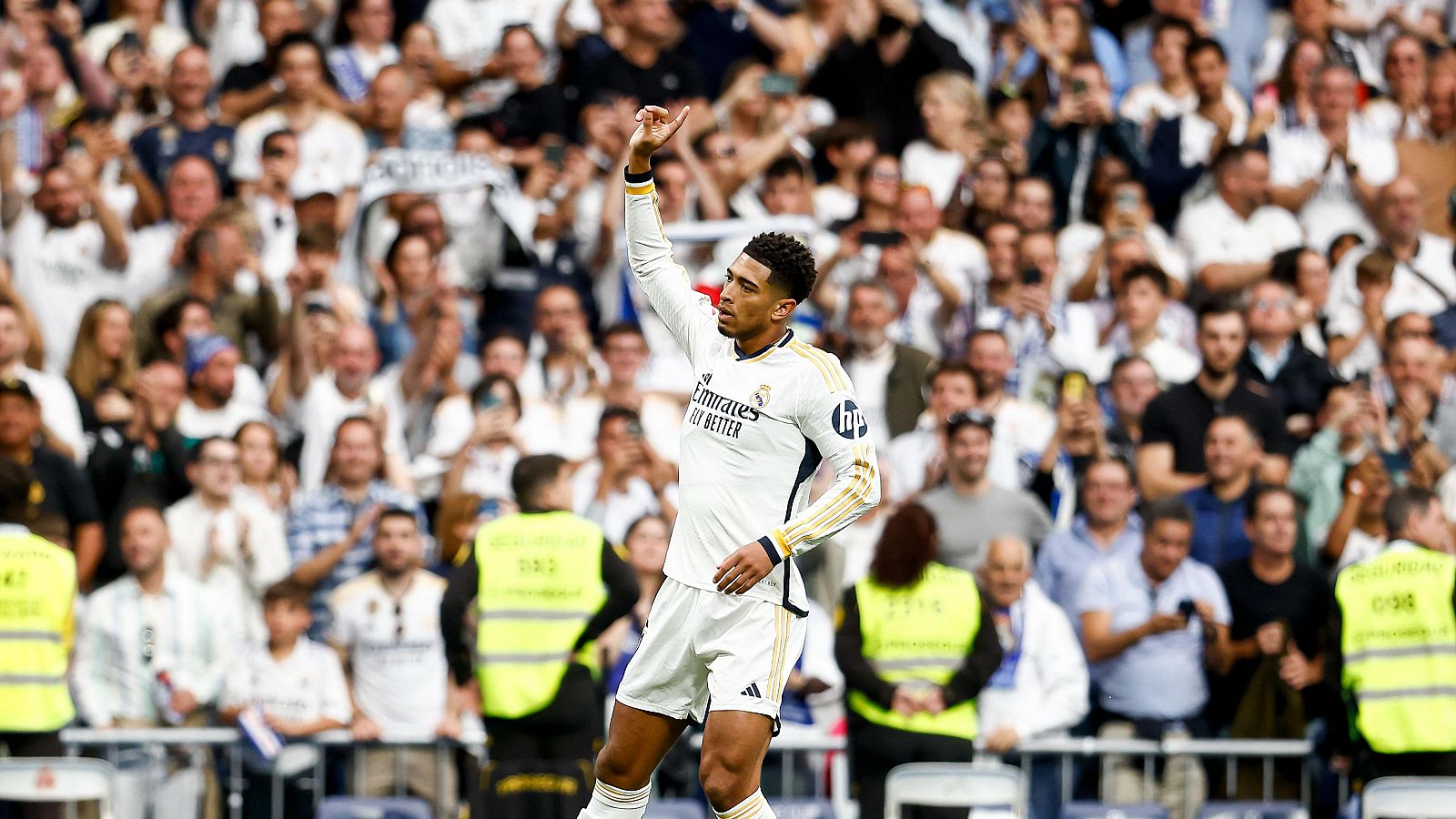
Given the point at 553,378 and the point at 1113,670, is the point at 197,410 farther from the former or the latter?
the point at 1113,670

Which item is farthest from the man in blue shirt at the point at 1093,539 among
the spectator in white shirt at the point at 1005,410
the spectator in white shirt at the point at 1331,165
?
the spectator in white shirt at the point at 1331,165

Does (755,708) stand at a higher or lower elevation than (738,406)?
lower

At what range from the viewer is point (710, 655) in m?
7.77

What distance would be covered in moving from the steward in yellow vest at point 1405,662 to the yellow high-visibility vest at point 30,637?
6443 millimetres

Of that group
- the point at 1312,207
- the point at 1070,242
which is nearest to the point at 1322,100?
the point at 1312,207

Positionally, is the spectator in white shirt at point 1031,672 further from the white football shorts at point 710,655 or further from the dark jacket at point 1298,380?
the white football shorts at point 710,655

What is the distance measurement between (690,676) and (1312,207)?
9.04m

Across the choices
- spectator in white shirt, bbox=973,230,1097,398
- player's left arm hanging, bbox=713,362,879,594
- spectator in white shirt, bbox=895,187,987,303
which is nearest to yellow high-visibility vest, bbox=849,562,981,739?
player's left arm hanging, bbox=713,362,879,594

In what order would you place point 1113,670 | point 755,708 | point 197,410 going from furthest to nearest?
point 197,410, point 1113,670, point 755,708

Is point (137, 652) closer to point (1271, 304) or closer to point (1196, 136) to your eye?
point (1271, 304)

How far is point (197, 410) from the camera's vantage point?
12.5 m

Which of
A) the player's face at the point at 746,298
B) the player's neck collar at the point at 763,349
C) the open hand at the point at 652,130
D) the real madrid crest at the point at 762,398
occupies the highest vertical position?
the open hand at the point at 652,130

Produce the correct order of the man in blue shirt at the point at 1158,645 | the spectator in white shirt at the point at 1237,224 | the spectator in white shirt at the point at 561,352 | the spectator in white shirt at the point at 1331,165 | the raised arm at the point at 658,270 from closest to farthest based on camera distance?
1. the raised arm at the point at 658,270
2. the man in blue shirt at the point at 1158,645
3. the spectator in white shirt at the point at 561,352
4. the spectator in white shirt at the point at 1237,224
5. the spectator in white shirt at the point at 1331,165

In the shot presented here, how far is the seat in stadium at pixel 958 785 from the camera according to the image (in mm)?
10062
